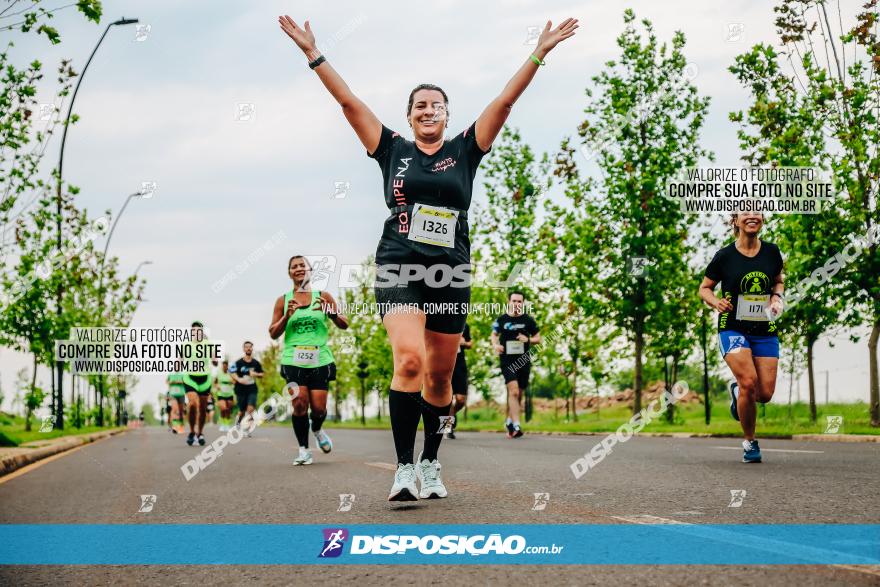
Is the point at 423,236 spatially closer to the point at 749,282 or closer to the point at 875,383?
the point at 749,282

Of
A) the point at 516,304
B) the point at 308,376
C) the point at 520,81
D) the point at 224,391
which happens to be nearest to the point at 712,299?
the point at 520,81

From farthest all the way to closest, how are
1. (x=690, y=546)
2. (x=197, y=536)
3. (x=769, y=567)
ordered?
(x=197, y=536) < (x=690, y=546) < (x=769, y=567)

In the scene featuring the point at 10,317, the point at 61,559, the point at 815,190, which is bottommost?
the point at 61,559

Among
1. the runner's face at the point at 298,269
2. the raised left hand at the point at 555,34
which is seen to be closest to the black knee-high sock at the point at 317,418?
the runner's face at the point at 298,269

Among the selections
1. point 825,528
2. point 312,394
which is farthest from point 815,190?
point 825,528

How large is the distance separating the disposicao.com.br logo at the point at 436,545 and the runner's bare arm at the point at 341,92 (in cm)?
254

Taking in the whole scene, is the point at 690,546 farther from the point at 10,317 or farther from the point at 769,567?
the point at 10,317

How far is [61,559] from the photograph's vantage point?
13.8 feet

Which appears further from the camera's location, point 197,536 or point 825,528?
point 197,536

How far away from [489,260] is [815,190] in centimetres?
1722

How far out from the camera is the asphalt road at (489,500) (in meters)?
3.45

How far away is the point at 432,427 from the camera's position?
19.0ft

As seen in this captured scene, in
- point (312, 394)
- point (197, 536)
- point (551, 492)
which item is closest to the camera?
point (197, 536)

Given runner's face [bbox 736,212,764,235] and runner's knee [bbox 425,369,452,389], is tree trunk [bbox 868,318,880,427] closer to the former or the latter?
runner's face [bbox 736,212,764,235]
